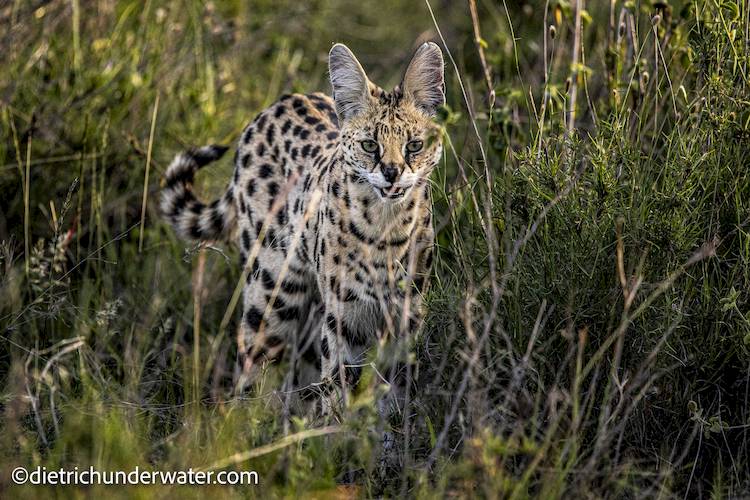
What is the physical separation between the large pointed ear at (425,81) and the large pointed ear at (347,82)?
15 centimetres

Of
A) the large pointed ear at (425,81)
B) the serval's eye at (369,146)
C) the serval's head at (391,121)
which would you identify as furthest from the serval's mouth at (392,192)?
the large pointed ear at (425,81)

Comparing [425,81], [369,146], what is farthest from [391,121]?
[425,81]

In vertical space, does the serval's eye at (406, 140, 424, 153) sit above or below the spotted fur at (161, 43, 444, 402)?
above

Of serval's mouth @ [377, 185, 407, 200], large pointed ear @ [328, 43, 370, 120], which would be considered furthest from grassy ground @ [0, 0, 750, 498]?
large pointed ear @ [328, 43, 370, 120]

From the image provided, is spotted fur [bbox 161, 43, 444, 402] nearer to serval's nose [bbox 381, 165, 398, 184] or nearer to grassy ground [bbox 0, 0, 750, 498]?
serval's nose [bbox 381, 165, 398, 184]

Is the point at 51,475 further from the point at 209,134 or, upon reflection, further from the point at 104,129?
the point at 209,134

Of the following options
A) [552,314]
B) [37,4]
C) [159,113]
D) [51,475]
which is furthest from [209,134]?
[51,475]

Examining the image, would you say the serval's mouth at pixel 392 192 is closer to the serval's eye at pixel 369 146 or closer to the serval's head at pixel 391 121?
the serval's head at pixel 391 121

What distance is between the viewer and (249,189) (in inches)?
176

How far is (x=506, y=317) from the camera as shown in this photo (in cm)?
331

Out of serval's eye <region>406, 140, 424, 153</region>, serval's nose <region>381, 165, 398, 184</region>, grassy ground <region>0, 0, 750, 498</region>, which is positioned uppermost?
serval's eye <region>406, 140, 424, 153</region>

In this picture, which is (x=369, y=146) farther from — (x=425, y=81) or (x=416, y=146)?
(x=425, y=81)

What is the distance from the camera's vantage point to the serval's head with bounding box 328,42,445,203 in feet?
11.5

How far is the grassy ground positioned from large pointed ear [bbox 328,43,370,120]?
385 mm
